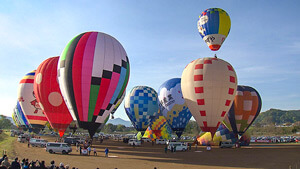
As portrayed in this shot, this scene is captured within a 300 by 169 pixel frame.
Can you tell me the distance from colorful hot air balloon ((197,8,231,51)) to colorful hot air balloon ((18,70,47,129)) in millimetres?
27498

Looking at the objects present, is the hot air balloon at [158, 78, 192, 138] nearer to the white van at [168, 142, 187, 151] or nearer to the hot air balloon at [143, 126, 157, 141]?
the hot air balloon at [143, 126, 157, 141]

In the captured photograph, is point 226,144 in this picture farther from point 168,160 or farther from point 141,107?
point 141,107

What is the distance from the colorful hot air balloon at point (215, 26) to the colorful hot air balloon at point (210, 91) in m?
3.16

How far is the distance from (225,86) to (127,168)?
16877 mm

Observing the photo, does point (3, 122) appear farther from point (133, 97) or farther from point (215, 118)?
point (215, 118)

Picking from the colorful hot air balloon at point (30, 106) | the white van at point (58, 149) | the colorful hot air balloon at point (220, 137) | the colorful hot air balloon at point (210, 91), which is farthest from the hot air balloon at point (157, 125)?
the white van at point (58, 149)

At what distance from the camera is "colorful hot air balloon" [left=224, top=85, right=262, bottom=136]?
36.1 m

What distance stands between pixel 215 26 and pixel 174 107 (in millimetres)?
15816

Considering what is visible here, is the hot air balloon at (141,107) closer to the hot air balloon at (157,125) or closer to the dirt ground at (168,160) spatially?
the hot air balloon at (157,125)

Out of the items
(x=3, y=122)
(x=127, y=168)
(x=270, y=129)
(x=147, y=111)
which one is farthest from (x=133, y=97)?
(x=3, y=122)

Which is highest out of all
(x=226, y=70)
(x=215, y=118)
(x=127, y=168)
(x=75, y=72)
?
(x=226, y=70)

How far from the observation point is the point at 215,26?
32.2 m

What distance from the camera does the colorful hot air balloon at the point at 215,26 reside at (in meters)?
32.2

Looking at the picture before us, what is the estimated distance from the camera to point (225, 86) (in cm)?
2956
